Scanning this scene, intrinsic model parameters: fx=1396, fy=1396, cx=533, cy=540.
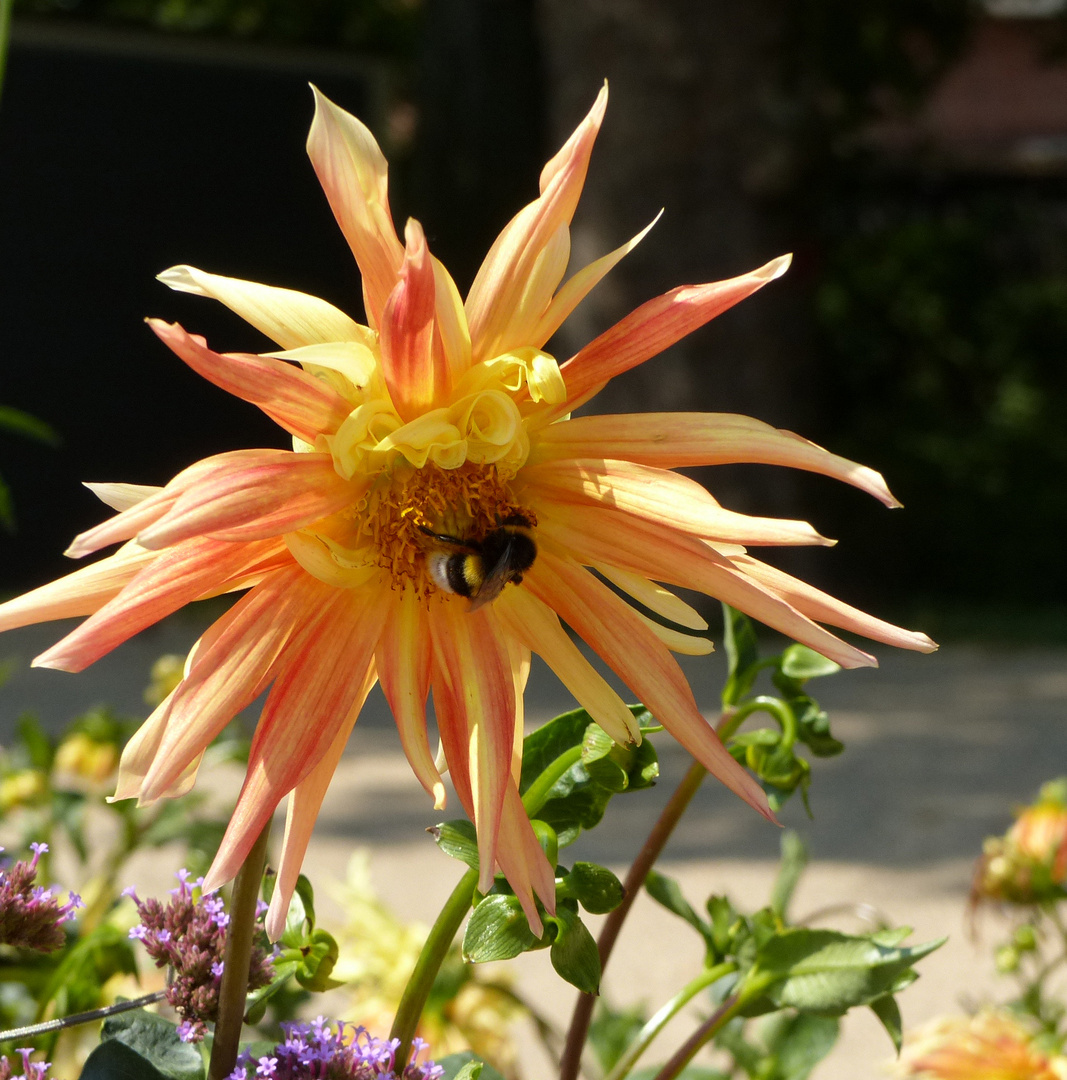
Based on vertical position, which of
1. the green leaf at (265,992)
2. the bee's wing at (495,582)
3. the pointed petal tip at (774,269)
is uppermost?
the pointed petal tip at (774,269)

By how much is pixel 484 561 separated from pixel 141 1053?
236 mm

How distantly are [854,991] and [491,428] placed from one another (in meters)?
0.30

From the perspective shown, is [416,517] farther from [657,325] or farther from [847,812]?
[847,812]

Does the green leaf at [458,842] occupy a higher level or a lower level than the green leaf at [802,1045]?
lower

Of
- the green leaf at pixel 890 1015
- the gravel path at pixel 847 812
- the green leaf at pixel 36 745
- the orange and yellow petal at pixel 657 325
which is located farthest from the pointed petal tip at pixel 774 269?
the gravel path at pixel 847 812

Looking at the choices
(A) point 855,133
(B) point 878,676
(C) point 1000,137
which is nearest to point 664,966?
(B) point 878,676

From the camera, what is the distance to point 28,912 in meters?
0.54

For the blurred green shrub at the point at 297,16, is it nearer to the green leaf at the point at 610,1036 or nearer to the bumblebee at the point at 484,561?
the green leaf at the point at 610,1036

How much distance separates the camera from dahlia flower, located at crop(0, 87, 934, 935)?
0.50 meters

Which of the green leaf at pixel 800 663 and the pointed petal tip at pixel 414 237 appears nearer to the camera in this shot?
the pointed petal tip at pixel 414 237

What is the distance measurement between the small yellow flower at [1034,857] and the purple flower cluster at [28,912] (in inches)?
32.2

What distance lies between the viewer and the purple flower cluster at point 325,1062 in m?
0.50

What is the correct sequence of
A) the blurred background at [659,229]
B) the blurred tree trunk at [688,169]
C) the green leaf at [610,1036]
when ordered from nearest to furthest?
the green leaf at [610,1036]
the blurred tree trunk at [688,169]
the blurred background at [659,229]

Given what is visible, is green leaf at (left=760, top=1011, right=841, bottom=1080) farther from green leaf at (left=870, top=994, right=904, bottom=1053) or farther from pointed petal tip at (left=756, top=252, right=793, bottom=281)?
pointed petal tip at (left=756, top=252, right=793, bottom=281)
